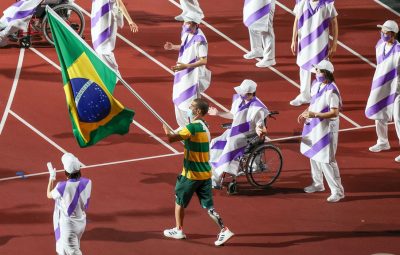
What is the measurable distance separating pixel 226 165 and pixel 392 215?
8.16ft

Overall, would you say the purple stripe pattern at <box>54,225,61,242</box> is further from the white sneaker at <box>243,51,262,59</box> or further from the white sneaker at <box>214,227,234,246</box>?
the white sneaker at <box>243,51,262,59</box>

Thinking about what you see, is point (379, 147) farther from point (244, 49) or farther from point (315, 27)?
point (244, 49)

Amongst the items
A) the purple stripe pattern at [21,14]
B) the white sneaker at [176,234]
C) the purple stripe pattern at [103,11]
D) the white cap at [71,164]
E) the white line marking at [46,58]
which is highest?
the purple stripe pattern at [103,11]

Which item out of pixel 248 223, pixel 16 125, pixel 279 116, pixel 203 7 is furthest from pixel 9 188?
pixel 203 7

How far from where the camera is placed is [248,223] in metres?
17.5

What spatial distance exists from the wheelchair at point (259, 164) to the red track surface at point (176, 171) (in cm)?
18

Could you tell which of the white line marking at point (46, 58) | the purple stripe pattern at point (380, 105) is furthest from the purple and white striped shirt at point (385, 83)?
the white line marking at point (46, 58)

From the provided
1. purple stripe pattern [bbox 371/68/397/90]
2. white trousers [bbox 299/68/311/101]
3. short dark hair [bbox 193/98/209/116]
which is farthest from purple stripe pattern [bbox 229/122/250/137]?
white trousers [bbox 299/68/311/101]

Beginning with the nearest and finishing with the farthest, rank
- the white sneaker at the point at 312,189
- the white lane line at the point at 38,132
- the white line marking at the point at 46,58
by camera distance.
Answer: the white sneaker at the point at 312,189
the white lane line at the point at 38,132
the white line marking at the point at 46,58

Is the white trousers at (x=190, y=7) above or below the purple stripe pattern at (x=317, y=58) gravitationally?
above

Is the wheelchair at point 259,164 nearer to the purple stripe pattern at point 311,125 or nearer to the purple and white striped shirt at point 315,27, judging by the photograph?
the purple stripe pattern at point 311,125

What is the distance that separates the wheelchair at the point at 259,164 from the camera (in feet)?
60.2

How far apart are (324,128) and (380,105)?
231cm

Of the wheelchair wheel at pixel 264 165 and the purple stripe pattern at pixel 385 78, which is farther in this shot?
the purple stripe pattern at pixel 385 78
